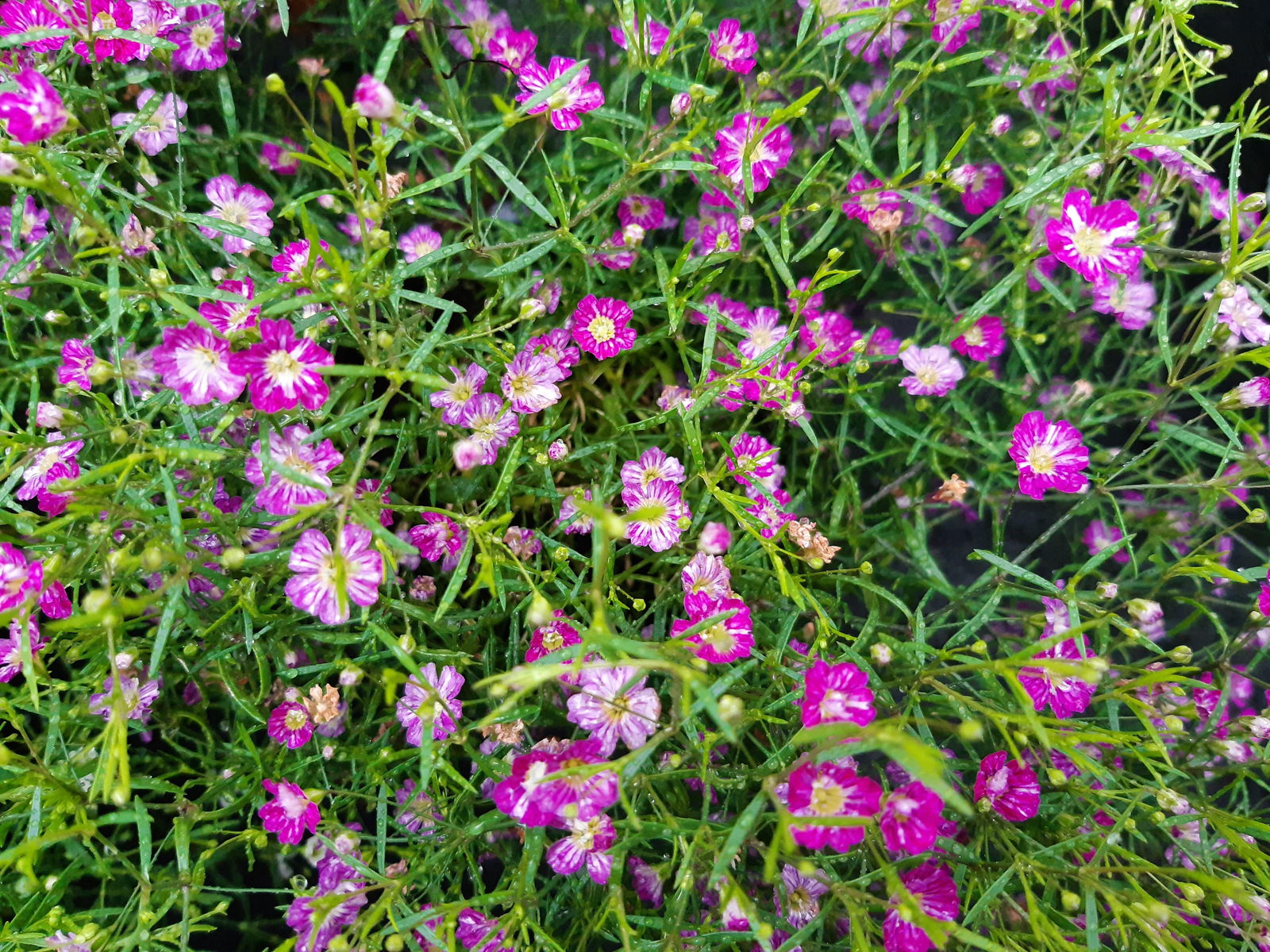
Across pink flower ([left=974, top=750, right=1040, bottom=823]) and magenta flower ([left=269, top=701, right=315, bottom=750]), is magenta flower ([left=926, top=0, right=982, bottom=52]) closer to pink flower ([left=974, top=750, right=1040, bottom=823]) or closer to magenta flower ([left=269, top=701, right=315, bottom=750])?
pink flower ([left=974, top=750, right=1040, bottom=823])

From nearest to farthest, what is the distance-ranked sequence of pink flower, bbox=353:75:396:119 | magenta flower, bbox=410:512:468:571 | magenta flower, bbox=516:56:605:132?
1. pink flower, bbox=353:75:396:119
2. magenta flower, bbox=516:56:605:132
3. magenta flower, bbox=410:512:468:571

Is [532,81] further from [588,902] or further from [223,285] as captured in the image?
[588,902]

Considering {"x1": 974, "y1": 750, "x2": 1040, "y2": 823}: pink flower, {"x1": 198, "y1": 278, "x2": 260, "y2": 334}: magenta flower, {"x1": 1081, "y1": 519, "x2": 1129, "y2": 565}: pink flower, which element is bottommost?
{"x1": 1081, "y1": 519, "x2": 1129, "y2": 565}: pink flower

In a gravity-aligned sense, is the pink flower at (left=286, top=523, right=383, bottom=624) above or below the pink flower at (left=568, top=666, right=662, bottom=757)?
above

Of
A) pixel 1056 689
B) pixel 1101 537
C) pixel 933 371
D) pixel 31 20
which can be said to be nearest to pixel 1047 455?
pixel 933 371

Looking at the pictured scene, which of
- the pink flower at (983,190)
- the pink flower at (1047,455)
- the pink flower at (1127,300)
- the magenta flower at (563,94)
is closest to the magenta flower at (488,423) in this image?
the magenta flower at (563,94)

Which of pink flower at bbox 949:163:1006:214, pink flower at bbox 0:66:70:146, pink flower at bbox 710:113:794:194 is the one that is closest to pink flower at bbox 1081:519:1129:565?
pink flower at bbox 949:163:1006:214

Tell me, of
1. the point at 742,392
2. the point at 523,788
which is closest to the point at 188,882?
the point at 523,788
